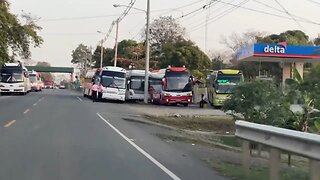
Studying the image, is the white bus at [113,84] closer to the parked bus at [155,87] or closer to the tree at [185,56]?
the parked bus at [155,87]

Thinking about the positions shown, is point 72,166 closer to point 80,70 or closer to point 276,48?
point 276,48

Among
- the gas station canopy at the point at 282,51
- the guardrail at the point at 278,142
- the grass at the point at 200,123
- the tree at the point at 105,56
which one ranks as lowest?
the grass at the point at 200,123

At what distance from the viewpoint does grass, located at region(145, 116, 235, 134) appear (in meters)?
29.0

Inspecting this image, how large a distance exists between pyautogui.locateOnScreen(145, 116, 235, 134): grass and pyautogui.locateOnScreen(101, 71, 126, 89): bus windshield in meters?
14.6

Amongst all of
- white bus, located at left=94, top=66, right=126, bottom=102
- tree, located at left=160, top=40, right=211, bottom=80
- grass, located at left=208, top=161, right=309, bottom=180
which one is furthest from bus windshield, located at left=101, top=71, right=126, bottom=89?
tree, located at left=160, top=40, right=211, bottom=80

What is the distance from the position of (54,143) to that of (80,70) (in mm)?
150509

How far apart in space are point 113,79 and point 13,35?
18.1 metres

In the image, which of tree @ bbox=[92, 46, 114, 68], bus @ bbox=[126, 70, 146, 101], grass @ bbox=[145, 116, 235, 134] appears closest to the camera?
grass @ bbox=[145, 116, 235, 134]

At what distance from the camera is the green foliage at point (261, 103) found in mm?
21453

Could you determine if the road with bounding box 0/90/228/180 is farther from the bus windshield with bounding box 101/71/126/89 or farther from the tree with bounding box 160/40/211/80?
the tree with bounding box 160/40/211/80

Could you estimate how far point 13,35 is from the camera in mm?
59250

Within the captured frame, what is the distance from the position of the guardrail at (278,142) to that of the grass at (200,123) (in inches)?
677

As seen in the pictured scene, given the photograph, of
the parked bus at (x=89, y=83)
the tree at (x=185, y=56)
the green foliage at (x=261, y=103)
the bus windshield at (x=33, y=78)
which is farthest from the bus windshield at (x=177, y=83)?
the bus windshield at (x=33, y=78)

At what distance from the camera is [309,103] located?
22078mm
